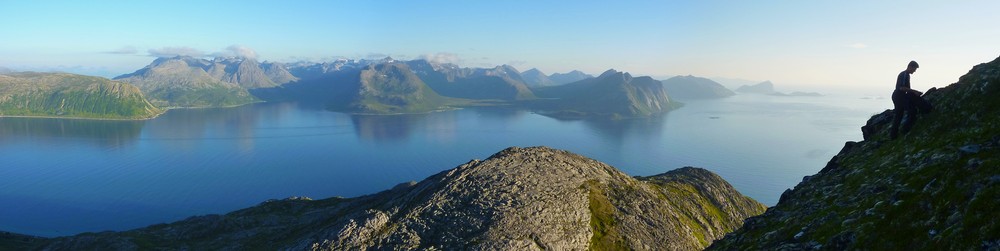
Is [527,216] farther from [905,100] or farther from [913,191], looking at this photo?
[913,191]

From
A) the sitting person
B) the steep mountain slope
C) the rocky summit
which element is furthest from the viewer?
the rocky summit

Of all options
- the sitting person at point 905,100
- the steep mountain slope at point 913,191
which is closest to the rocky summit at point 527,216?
the steep mountain slope at point 913,191

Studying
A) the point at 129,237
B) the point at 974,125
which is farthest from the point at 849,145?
the point at 129,237

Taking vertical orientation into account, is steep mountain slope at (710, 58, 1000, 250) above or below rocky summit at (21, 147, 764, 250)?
above

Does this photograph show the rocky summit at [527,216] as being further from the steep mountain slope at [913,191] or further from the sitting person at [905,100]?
the sitting person at [905,100]

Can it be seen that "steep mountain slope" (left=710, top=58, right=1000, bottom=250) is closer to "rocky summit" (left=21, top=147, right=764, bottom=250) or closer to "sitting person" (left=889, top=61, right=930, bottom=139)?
"sitting person" (left=889, top=61, right=930, bottom=139)

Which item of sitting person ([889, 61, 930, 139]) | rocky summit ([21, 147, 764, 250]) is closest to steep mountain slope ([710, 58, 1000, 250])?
sitting person ([889, 61, 930, 139])
